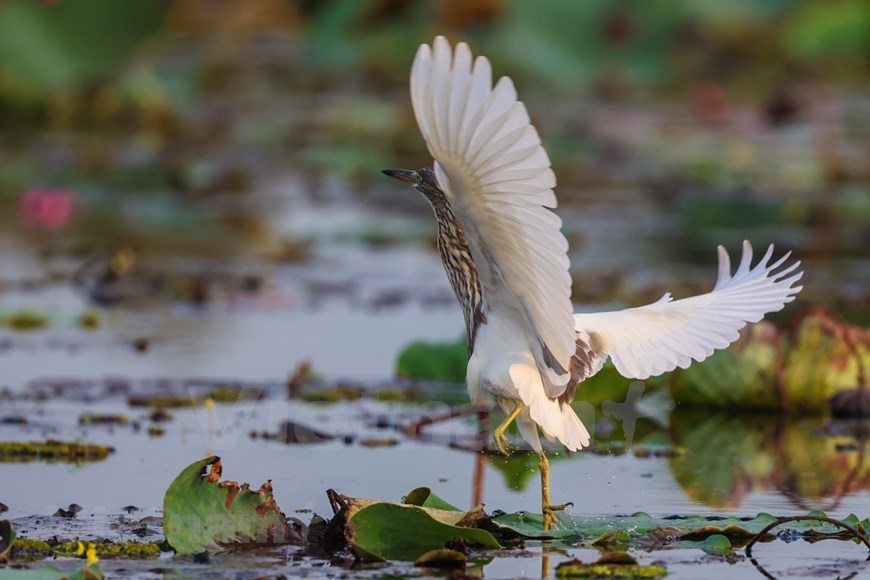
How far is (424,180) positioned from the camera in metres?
4.13


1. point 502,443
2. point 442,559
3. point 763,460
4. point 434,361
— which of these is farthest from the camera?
point 434,361

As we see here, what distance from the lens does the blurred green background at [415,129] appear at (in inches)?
414

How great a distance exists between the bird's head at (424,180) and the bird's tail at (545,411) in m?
0.50

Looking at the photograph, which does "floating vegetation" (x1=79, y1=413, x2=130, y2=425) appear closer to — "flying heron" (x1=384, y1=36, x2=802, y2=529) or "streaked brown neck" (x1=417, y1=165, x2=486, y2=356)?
"flying heron" (x1=384, y1=36, x2=802, y2=529)

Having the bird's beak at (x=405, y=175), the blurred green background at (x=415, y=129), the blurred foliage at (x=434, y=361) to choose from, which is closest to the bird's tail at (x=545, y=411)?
the bird's beak at (x=405, y=175)

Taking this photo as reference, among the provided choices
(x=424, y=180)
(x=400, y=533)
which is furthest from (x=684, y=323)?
(x=400, y=533)

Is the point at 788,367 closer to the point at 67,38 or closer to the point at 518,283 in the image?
the point at 518,283

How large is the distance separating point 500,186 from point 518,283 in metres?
0.35

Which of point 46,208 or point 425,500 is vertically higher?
point 46,208

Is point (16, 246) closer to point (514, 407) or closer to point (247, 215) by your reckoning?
point (247, 215)

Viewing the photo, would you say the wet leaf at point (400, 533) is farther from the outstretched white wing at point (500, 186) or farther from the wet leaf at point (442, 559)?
the outstretched white wing at point (500, 186)

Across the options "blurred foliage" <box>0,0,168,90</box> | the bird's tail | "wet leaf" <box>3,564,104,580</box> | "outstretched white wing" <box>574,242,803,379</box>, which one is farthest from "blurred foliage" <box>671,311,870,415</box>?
"blurred foliage" <box>0,0,168,90</box>

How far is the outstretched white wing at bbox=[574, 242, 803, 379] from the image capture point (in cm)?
425

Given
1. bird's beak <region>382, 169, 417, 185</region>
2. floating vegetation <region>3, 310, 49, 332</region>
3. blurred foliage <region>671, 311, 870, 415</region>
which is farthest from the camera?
floating vegetation <region>3, 310, 49, 332</region>
